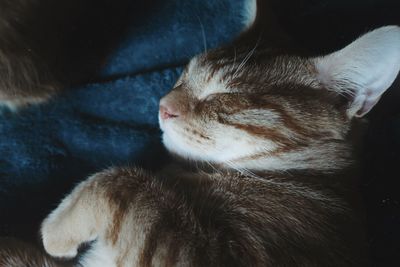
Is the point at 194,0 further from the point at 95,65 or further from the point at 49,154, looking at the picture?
the point at 49,154

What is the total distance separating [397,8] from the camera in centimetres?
144

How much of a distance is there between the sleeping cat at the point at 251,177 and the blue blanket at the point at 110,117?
0.23 m

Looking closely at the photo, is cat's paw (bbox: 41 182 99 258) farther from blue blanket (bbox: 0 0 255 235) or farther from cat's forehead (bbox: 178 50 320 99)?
cat's forehead (bbox: 178 50 320 99)

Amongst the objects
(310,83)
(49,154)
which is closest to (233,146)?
(310,83)

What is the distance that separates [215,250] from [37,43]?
73 centimetres

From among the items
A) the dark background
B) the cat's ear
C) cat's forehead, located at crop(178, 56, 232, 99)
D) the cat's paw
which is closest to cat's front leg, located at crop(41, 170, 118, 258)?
the cat's paw

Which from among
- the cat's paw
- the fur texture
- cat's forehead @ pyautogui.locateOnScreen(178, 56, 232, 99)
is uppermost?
cat's forehead @ pyautogui.locateOnScreen(178, 56, 232, 99)

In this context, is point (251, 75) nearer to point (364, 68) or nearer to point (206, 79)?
point (206, 79)

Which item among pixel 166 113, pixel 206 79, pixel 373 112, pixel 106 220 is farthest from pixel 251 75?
pixel 106 220

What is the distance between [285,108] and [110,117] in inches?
23.9

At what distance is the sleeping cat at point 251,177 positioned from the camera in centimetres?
100

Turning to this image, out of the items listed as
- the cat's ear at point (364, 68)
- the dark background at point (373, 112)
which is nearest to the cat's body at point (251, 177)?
the cat's ear at point (364, 68)

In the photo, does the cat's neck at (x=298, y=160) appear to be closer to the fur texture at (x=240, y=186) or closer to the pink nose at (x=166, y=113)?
the fur texture at (x=240, y=186)

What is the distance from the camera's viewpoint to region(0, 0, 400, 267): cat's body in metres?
1.00
